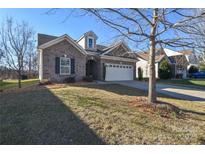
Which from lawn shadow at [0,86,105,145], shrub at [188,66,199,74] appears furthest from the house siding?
shrub at [188,66,199,74]

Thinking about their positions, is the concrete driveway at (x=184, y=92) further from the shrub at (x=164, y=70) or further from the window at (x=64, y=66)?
the shrub at (x=164, y=70)

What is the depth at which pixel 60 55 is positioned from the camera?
612 inches

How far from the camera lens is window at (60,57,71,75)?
1560cm

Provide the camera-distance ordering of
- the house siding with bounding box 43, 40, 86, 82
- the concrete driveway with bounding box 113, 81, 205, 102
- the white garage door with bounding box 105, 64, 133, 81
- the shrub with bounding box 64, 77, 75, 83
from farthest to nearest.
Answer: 1. the white garage door with bounding box 105, 64, 133, 81
2. the shrub with bounding box 64, 77, 75, 83
3. the house siding with bounding box 43, 40, 86, 82
4. the concrete driveway with bounding box 113, 81, 205, 102

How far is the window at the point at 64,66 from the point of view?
15.6 meters

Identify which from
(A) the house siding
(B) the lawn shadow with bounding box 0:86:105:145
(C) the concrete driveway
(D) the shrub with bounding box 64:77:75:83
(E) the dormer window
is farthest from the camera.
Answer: (E) the dormer window

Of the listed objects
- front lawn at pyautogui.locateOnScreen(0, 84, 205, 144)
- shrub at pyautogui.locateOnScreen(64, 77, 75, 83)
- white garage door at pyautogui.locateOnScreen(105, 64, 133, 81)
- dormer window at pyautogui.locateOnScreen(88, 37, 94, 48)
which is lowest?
front lawn at pyautogui.locateOnScreen(0, 84, 205, 144)

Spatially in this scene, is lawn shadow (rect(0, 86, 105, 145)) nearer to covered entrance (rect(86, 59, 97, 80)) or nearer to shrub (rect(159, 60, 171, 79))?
covered entrance (rect(86, 59, 97, 80))

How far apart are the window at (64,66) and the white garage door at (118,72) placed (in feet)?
15.6

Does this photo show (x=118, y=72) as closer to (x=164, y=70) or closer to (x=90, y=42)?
(x=90, y=42)
